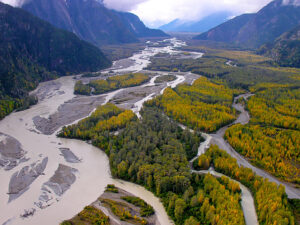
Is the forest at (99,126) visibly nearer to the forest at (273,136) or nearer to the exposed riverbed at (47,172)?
the exposed riverbed at (47,172)

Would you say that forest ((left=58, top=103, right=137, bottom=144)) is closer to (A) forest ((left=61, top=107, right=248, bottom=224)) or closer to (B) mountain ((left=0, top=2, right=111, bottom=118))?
(A) forest ((left=61, top=107, right=248, bottom=224))

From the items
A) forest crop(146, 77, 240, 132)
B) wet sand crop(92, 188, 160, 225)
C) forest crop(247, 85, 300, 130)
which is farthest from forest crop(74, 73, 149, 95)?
wet sand crop(92, 188, 160, 225)

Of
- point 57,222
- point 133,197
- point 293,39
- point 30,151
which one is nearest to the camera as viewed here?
point 57,222

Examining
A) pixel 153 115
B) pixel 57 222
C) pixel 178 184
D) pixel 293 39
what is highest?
pixel 293 39

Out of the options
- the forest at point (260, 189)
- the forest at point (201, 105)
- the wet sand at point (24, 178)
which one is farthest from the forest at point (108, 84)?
the forest at point (260, 189)

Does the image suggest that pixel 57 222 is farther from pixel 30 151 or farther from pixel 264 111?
pixel 264 111

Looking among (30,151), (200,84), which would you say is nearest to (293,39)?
(200,84)

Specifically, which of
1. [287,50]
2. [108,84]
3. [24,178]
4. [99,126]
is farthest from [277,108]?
[287,50]
